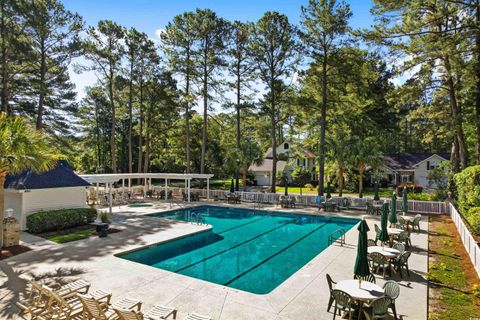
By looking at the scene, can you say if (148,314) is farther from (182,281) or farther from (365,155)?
(365,155)

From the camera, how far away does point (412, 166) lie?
39.6 m

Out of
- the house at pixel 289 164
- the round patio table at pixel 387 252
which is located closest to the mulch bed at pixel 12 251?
the round patio table at pixel 387 252

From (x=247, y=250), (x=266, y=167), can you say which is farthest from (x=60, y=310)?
(x=266, y=167)

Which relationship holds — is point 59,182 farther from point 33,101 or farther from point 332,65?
point 332,65

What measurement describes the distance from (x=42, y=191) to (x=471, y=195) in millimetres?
20953

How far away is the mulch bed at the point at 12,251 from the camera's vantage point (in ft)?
37.9

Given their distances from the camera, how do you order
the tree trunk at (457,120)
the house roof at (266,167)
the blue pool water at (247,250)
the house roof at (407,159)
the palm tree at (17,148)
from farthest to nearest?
1. the house roof at (266,167)
2. the house roof at (407,159)
3. the tree trunk at (457,120)
4. the blue pool water at (247,250)
5. the palm tree at (17,148)

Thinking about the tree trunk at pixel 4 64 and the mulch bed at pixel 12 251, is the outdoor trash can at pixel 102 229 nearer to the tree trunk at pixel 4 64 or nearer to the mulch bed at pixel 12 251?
the mulch bed at pixel 12 251

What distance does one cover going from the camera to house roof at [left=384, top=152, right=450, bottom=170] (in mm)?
39741

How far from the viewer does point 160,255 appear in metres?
13.1

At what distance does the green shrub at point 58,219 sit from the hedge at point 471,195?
59.5ft

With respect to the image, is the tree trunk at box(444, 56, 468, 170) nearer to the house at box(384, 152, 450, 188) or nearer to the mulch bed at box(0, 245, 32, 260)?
the house at box(384, 152, 450, 188)

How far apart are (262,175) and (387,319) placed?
38.5 metres

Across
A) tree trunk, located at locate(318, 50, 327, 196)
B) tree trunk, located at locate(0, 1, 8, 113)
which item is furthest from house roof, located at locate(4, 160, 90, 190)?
tree trunk, located at locate(318, 50, 327, 196)
